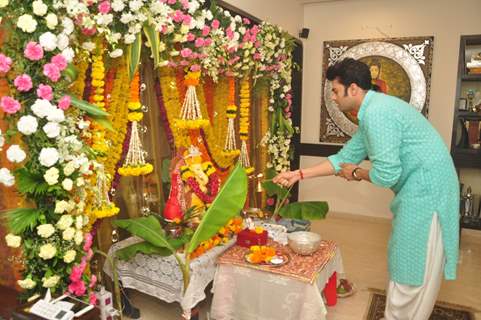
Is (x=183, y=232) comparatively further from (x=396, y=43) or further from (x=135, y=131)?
(x=396, y=43)

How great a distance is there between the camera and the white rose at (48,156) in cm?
147

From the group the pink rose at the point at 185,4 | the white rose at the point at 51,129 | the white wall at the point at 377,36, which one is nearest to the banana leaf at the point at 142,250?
the white rose at the point at 51,129

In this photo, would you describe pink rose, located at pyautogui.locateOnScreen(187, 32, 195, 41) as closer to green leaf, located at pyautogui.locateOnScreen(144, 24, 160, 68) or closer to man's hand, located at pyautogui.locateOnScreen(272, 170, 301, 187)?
green leaf, located at pyautogui.locateOnScreen(144, 24, 160, 68)

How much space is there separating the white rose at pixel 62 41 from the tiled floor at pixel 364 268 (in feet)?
5.83

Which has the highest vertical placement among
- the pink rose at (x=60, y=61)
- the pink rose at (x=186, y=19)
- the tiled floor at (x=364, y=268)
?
the pink rose at (x=186, y=19)

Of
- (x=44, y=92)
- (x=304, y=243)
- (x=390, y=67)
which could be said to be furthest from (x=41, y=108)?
(x=390, y=67)

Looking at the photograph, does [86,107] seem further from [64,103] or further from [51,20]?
[51,20]

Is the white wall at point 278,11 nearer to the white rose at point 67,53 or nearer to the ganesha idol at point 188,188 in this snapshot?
the ganesha idol at point 188,188

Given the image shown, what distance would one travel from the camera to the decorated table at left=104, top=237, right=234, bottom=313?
2.22m

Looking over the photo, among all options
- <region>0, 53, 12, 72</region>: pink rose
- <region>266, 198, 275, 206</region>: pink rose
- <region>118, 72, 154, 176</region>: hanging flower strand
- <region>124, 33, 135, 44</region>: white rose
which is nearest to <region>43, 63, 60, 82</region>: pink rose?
<region>0, 53, 12, 72</region>: pink rose

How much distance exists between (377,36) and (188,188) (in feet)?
10.3

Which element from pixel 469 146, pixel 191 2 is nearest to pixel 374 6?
pixel 469 146

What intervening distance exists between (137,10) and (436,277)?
6.65 ft

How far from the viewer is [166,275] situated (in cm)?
229
